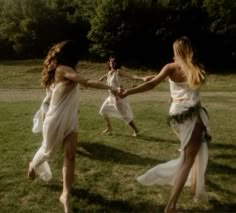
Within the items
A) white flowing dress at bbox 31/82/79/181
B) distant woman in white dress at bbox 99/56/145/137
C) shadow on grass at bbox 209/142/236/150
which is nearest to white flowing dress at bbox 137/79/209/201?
white flowing dress at bbox 31/82/79/181

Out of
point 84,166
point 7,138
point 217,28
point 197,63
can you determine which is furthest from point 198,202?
point 217,28

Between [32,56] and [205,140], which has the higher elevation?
[205,140]

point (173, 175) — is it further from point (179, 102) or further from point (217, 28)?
point (217, 28)

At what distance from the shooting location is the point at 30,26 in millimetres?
40938

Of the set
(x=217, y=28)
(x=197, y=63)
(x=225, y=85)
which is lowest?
(x=225, y=85)

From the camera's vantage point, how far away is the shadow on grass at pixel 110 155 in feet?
30.4

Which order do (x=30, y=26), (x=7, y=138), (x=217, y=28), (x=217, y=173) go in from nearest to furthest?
1. (x=217, y=173)
2. (x=7, y=138)
3. (x=217, y=28)
4. (x=30, y=26)

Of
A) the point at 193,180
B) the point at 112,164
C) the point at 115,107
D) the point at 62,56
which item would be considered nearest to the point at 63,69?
the point at 62,56

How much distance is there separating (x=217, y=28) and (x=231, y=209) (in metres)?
31.0

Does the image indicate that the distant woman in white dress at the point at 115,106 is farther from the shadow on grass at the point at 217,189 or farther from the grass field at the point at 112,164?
the shadow on grass at the point at 217,189

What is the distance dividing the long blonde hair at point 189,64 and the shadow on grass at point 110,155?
3.12 meters

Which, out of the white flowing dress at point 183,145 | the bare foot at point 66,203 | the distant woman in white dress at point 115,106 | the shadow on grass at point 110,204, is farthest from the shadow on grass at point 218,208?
the distant woman in white dress at point 115,106

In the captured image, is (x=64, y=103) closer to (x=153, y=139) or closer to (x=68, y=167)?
(x=68, y=167)

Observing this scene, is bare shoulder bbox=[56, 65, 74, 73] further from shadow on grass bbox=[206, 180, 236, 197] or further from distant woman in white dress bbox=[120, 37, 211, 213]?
shadow on grass bbox=[206, 180, 236, 197]
